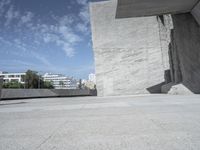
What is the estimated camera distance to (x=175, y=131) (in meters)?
4.02

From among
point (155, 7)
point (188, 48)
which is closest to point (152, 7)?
point (155, 7)

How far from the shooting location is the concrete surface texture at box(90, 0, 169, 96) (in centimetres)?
2497

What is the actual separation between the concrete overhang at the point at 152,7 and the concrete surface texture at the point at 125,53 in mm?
7742

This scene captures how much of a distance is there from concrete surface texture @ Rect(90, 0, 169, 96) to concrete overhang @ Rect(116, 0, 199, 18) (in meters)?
7.74

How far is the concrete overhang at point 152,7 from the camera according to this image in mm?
15320

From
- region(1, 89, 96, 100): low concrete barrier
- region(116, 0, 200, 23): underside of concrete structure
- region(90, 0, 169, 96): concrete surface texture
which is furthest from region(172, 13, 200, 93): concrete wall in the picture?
region(1, 89, 96, 100): low concrete barrier

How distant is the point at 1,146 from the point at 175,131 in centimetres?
307

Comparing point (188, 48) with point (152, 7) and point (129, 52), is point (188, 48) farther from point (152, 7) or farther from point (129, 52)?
point (129, 52)

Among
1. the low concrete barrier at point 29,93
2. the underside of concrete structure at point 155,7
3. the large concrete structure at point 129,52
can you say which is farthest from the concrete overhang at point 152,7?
the low concrete barrier at point 29,93

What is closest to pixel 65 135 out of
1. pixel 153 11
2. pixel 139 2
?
pixel 139 2

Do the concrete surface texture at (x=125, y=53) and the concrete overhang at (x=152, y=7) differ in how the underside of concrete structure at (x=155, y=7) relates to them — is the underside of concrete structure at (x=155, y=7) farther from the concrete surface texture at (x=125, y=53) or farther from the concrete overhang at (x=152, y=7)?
the concrete surface texture at (x=125, y=53)

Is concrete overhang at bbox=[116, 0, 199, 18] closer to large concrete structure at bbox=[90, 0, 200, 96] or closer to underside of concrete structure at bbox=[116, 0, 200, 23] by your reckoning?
underside of concrete structure at bbox=[116, 0, 200, 23]

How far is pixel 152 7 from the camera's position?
54.0ft

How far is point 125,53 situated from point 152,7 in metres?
9.44
